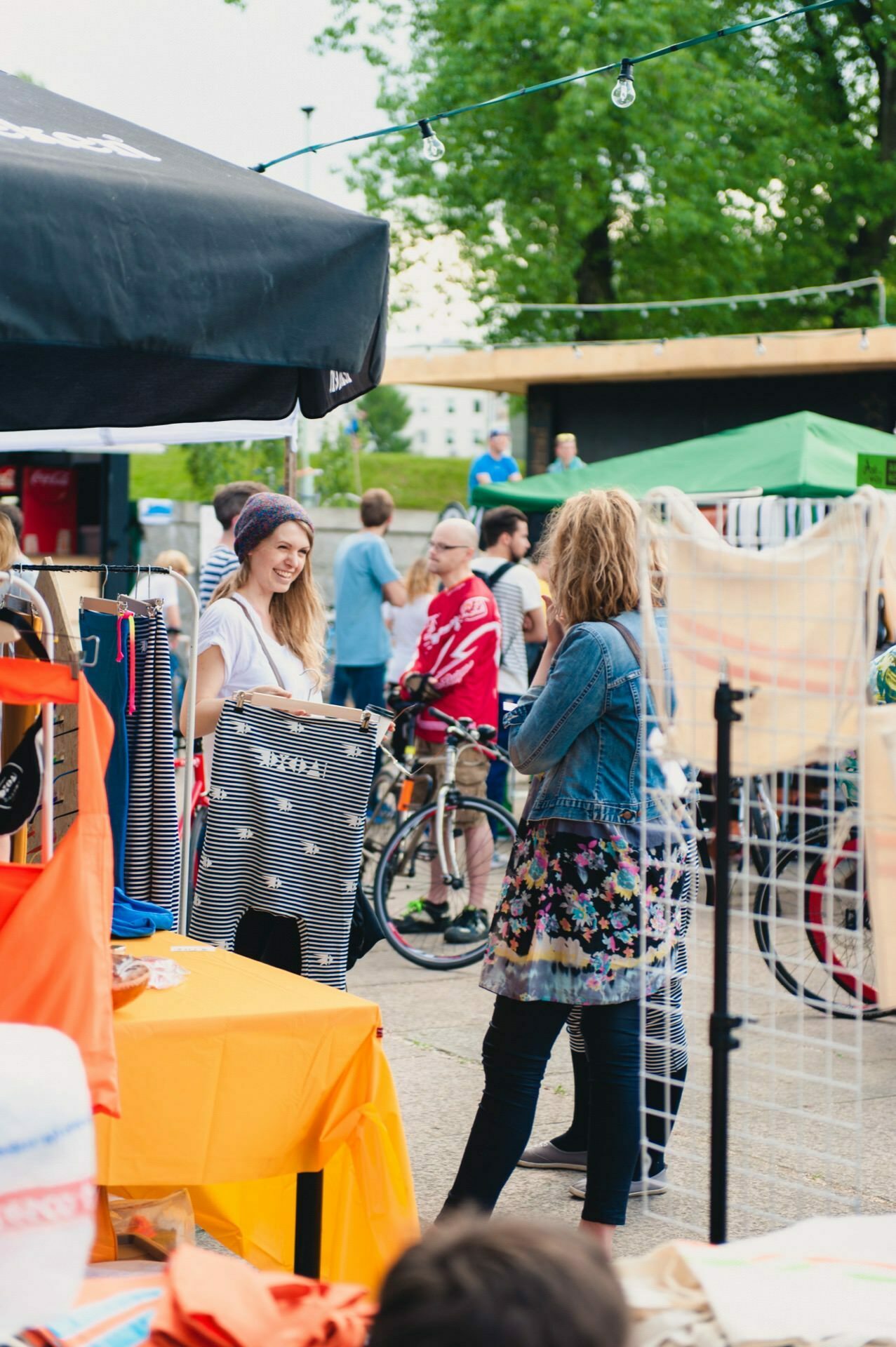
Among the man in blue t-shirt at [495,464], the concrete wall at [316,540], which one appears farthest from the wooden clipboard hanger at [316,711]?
the concrete wall at [316,540]

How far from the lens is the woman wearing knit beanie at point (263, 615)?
4332mm

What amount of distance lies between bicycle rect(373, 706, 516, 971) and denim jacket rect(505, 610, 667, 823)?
336 cm

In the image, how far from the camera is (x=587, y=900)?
318cm

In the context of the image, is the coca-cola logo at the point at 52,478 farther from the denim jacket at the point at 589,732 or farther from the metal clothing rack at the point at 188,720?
the denim jacket at the point at 589,732

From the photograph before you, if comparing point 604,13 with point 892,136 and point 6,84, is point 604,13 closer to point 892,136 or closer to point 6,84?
point 892,136

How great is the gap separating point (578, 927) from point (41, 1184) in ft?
5.59

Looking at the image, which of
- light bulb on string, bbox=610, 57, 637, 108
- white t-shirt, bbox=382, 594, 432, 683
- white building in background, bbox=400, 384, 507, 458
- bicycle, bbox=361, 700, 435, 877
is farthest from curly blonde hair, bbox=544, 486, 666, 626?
white building in background, bbox=400, 384, 507, 458

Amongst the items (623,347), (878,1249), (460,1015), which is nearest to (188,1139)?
(878,1249)

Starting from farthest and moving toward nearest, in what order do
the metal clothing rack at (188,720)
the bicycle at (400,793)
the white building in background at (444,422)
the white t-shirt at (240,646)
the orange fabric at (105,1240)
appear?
the white building in background at (444,422) < the bicycle at (400,793) < the white t-shirt at (240,646) < the metal clothing rack at (188,720) < the orange fabric at (105,1240)

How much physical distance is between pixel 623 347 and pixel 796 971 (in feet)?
42.8

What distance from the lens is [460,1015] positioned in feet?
18.6

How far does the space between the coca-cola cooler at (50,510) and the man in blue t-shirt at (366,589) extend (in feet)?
32.5

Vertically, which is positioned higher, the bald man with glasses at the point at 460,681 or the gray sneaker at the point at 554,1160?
the bald man with glasses at the point at 460,681

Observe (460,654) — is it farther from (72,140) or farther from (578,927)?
(72,140)
